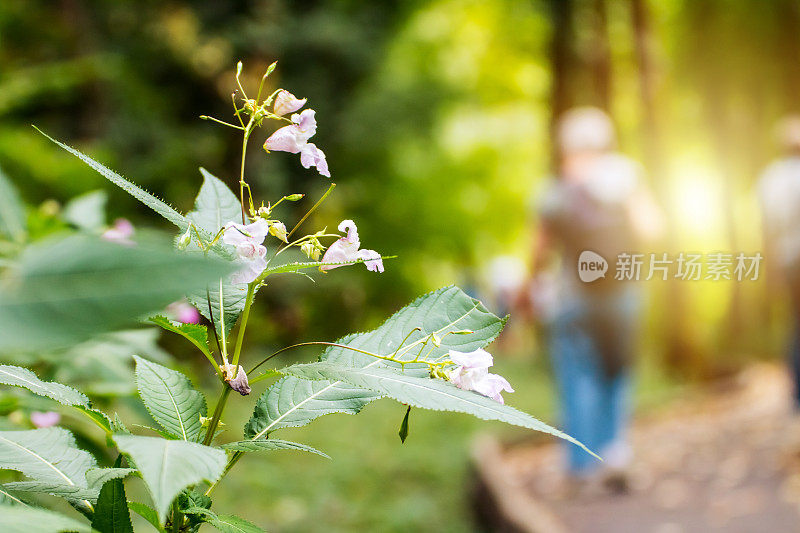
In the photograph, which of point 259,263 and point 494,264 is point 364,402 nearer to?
point 259,263

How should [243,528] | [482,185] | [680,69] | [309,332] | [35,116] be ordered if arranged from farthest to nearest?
[482,185]
[309,332]
[680,69]
[35,116]
[243,528]

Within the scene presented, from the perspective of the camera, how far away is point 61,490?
0.63m

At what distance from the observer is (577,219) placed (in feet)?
11.9

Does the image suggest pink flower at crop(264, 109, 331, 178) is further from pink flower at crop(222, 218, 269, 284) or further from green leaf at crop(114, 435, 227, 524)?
green leaf at crop(114, 435, 227, 524)

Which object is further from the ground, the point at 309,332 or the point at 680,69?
the point at 680,69

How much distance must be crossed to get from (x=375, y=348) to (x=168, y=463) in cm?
25

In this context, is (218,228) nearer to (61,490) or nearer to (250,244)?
(250,244)

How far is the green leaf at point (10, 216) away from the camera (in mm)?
1245

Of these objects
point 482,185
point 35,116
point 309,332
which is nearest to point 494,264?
point 482,185

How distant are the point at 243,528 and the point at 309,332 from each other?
30.4ft

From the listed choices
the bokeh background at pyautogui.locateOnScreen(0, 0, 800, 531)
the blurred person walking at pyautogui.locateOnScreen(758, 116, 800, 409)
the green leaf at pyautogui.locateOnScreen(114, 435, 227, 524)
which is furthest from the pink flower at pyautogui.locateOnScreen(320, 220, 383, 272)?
the blurred person walking at pyautogui.locateOnScreen(758, 116, 800, 409)

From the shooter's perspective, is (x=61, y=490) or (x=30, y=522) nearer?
(x=30, y=522)

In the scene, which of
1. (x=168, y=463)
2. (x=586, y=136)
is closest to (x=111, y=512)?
(x=168, y=463)

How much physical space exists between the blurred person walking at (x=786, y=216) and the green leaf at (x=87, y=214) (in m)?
3.60
